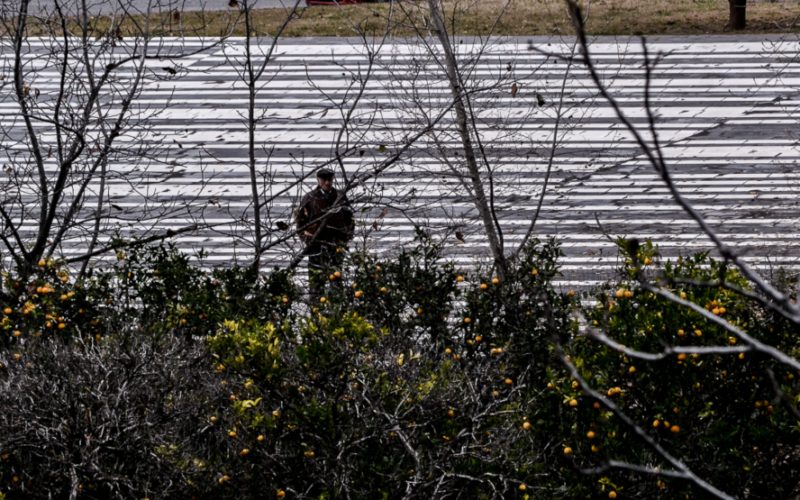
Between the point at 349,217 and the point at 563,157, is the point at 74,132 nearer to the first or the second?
the point at 349,217

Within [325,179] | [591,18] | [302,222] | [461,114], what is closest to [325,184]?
[325,179]

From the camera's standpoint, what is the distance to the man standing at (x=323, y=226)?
21.7 feet

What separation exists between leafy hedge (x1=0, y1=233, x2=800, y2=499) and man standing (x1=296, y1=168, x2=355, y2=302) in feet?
3.79

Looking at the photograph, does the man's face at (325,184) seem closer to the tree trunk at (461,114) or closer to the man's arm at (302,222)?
the man's arm at (302,222)

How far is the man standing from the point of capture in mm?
6605

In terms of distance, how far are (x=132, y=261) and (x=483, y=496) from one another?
356cm

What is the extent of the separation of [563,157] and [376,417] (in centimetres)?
1211

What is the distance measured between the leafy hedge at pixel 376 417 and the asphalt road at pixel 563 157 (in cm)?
369

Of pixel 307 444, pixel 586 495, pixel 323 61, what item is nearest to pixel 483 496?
pixel 586 495

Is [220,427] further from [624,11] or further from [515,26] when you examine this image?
[624,11]

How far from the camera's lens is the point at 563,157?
1612cm

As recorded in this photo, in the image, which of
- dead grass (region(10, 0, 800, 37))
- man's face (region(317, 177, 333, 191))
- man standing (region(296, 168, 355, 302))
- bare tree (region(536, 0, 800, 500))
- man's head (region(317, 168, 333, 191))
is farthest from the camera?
dead grass (region(10, 0, 800, 37))

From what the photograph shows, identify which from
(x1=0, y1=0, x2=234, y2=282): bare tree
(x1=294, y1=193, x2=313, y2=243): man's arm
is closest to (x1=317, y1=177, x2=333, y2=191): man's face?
(x1=294, y1=193, x2=313, y2=243): man's arm

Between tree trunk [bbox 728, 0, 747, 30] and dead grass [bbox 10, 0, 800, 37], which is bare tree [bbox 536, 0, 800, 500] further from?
tree trunk [bbox 728, 0, 747, 30]
